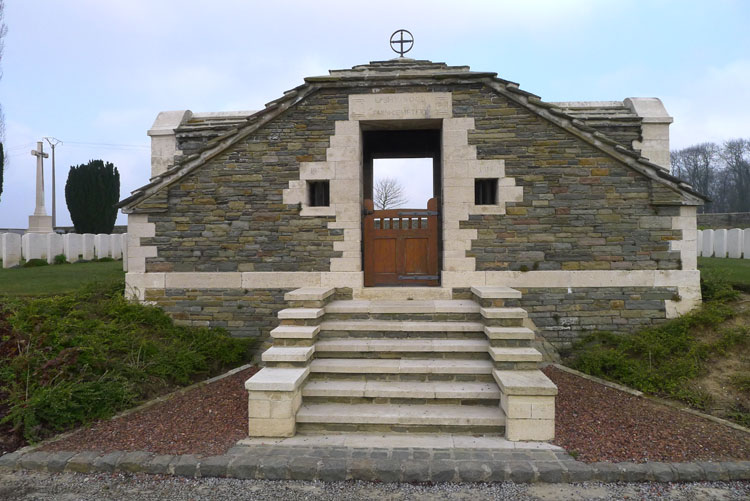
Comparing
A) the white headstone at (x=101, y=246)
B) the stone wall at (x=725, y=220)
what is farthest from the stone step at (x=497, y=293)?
the stone wall at (x=725, y=220)

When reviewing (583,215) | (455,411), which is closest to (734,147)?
(583,215)

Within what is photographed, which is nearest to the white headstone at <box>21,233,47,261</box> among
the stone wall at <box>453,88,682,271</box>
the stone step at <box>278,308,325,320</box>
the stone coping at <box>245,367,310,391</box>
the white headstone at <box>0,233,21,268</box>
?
the white headstone at <box>0,233,21,268</box>

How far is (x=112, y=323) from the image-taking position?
231 inches

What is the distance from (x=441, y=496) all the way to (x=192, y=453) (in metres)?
2.25

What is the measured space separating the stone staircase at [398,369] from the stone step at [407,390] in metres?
0.01

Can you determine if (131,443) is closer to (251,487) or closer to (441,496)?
(251,487)

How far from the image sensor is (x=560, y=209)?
20.7 feet

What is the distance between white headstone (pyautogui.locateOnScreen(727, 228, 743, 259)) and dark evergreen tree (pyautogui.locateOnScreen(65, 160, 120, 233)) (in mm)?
25041

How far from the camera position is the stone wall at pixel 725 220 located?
1902 cm

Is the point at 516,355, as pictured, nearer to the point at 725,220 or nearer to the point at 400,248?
the point at 400,248

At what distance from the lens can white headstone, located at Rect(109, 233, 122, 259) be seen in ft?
51.6

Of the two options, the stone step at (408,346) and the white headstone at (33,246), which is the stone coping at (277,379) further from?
the white headstone at (33,246)

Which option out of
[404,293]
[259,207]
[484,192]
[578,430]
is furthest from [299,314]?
[484,192]

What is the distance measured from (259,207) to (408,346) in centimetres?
333
